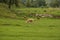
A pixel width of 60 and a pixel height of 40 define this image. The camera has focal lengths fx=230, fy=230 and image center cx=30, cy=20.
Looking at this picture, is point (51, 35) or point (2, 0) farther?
point (2, 0)

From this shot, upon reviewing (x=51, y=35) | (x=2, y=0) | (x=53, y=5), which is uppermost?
(x=51, y=35)

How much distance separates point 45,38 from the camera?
60.1 feet

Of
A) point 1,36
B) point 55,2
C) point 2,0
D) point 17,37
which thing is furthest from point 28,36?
point 55,2

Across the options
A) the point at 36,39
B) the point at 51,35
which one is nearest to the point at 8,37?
the point at 36,39

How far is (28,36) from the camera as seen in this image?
62.3ft

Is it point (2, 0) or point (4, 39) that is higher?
point (4, 39)

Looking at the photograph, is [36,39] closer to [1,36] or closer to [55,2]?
[1,36]

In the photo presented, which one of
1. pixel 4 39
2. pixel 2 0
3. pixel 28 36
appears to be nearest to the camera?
pixel 4 39

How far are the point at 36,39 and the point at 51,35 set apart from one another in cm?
250

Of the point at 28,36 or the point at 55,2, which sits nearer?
the point at 28,36

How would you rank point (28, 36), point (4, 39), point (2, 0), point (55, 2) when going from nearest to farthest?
point (4, 39) < point (28, 36) < point (2, 0) < point (55, 2)

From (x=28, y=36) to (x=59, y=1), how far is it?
239 ft

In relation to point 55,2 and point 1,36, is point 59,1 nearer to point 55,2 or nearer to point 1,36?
point 55,2

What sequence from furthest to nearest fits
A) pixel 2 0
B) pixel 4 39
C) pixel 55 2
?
pixel 55 2 < pixel 2 0 < pixel 4 39
